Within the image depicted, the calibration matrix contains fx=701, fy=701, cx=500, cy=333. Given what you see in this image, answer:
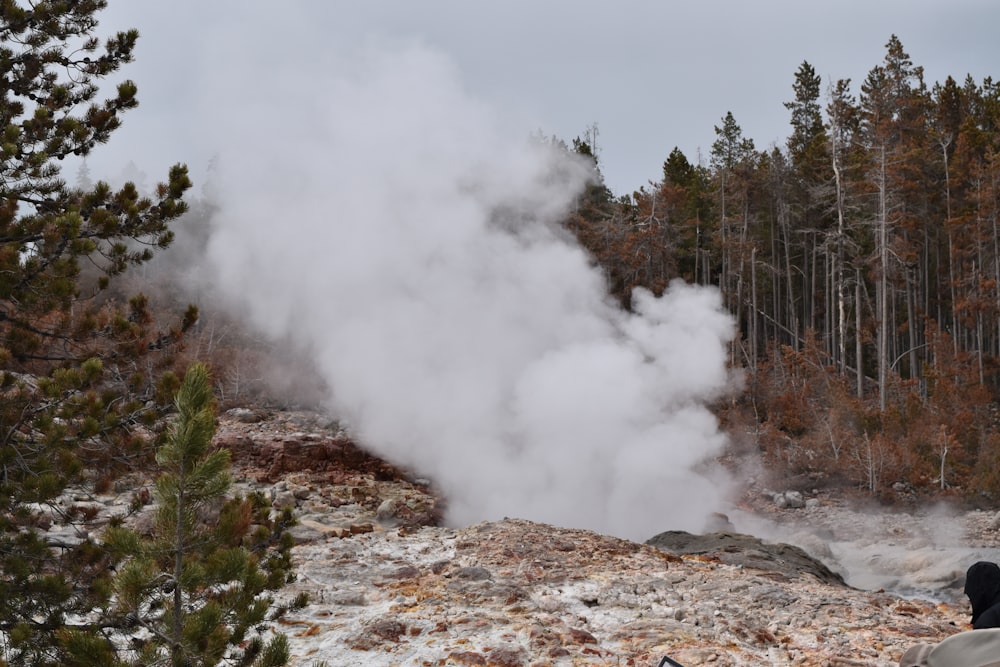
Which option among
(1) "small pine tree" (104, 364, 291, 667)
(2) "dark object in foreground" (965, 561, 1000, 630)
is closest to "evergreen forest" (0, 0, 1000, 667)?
(1) "small pine tree" (104, 364, 291, 667)

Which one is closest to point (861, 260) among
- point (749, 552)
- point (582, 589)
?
point (749, 552)

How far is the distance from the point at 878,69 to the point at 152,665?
123 ft

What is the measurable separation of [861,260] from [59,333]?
2616 centimetres

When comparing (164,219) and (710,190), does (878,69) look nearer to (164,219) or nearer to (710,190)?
(710,190)

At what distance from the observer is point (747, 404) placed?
23516 mm

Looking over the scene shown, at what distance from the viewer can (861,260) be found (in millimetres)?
25469

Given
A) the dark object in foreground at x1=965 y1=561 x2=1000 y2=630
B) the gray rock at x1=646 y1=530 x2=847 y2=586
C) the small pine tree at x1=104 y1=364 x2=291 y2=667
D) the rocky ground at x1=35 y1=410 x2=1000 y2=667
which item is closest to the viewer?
the small pine tree at x1=104 y1=364 x2=291 y2=667

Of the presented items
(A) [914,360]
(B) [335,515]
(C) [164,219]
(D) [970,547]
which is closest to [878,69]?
(A) [914,360]

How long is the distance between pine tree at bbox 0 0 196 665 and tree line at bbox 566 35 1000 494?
55.7 ft

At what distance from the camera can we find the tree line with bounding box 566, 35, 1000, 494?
19.6 metres

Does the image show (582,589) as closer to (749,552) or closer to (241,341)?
(749,552)

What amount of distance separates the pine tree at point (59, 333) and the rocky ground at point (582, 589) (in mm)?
623

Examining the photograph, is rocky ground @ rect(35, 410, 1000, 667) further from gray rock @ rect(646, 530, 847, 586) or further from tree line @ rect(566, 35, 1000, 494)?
tree line @ rect(566, 35, 1000, 494)

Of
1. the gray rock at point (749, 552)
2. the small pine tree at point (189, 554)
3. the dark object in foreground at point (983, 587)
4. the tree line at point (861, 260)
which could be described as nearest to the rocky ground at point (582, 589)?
the gray rock at point (749, 552)
